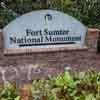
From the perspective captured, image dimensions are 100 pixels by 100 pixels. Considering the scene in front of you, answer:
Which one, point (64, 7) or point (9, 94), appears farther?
point (64, 7)

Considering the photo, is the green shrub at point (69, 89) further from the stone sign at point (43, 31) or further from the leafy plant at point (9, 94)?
the stone sign at point (43, 31)

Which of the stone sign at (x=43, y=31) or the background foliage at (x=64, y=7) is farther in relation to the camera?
the background foliage at (x=64, y=7)

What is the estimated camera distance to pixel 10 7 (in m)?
7.14

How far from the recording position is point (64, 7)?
23.5 feet

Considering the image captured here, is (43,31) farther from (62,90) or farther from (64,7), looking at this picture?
(62,90)

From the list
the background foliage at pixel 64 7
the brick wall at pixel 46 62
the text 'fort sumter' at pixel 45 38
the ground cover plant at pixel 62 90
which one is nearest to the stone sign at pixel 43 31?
the text 'fort sumter' at pixel 45 38

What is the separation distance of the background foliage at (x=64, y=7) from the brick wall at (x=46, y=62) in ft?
2.38

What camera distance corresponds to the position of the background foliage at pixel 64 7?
22.7 feet

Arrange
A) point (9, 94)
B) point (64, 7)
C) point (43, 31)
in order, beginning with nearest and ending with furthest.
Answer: point (9, 94) → point (43, 31) → point (64, 7)

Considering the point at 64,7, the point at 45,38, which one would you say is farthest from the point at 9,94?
the point at 64,7

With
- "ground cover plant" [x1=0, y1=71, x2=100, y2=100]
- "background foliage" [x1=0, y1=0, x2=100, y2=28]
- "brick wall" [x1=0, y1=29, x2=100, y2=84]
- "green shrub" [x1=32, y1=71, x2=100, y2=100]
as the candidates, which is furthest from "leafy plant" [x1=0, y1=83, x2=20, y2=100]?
"background foliage" [x1=0, y1=0, x2=100, y2=28]

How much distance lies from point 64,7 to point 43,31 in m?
1.44

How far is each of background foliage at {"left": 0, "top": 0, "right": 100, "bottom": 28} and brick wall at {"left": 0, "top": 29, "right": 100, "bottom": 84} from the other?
73 cm

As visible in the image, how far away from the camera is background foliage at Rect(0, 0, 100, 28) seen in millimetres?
6929
